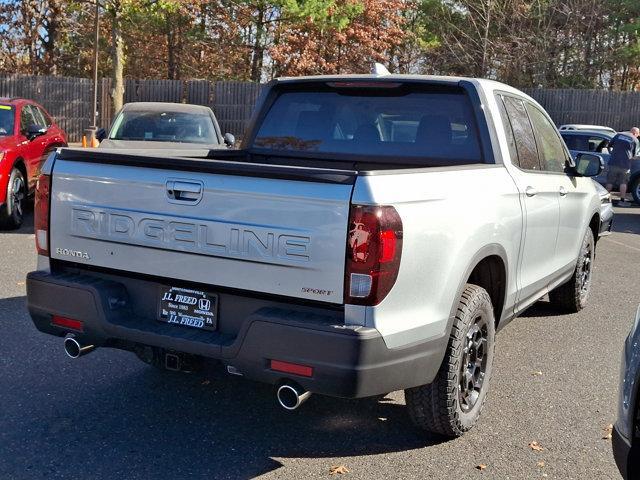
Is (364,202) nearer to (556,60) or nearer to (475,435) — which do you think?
(475,435)

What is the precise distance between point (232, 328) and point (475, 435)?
1.60 meters

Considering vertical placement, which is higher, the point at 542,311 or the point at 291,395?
the point at 291,395

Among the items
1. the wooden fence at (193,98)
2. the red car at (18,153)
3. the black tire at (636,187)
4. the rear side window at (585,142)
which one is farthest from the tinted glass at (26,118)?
the wooden fence at (193,98)

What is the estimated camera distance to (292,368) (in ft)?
11.2

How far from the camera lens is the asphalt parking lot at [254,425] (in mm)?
3873

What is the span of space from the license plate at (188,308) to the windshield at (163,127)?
7615mm

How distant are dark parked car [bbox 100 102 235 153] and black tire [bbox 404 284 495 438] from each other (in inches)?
284

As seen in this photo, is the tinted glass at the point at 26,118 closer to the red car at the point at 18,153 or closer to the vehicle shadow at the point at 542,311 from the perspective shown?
the red car at the point at 18,153

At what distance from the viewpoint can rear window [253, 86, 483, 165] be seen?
4.89m

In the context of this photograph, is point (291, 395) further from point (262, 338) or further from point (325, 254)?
point (325, 254)

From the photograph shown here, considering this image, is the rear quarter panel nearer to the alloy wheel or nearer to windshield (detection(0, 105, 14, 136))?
the alloy wheel

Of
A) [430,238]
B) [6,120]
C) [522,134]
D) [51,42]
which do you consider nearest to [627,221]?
[522,134]

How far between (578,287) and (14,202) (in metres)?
7.31

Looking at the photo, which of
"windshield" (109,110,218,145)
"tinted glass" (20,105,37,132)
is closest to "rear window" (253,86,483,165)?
"windshield" (109,110,218,145)
